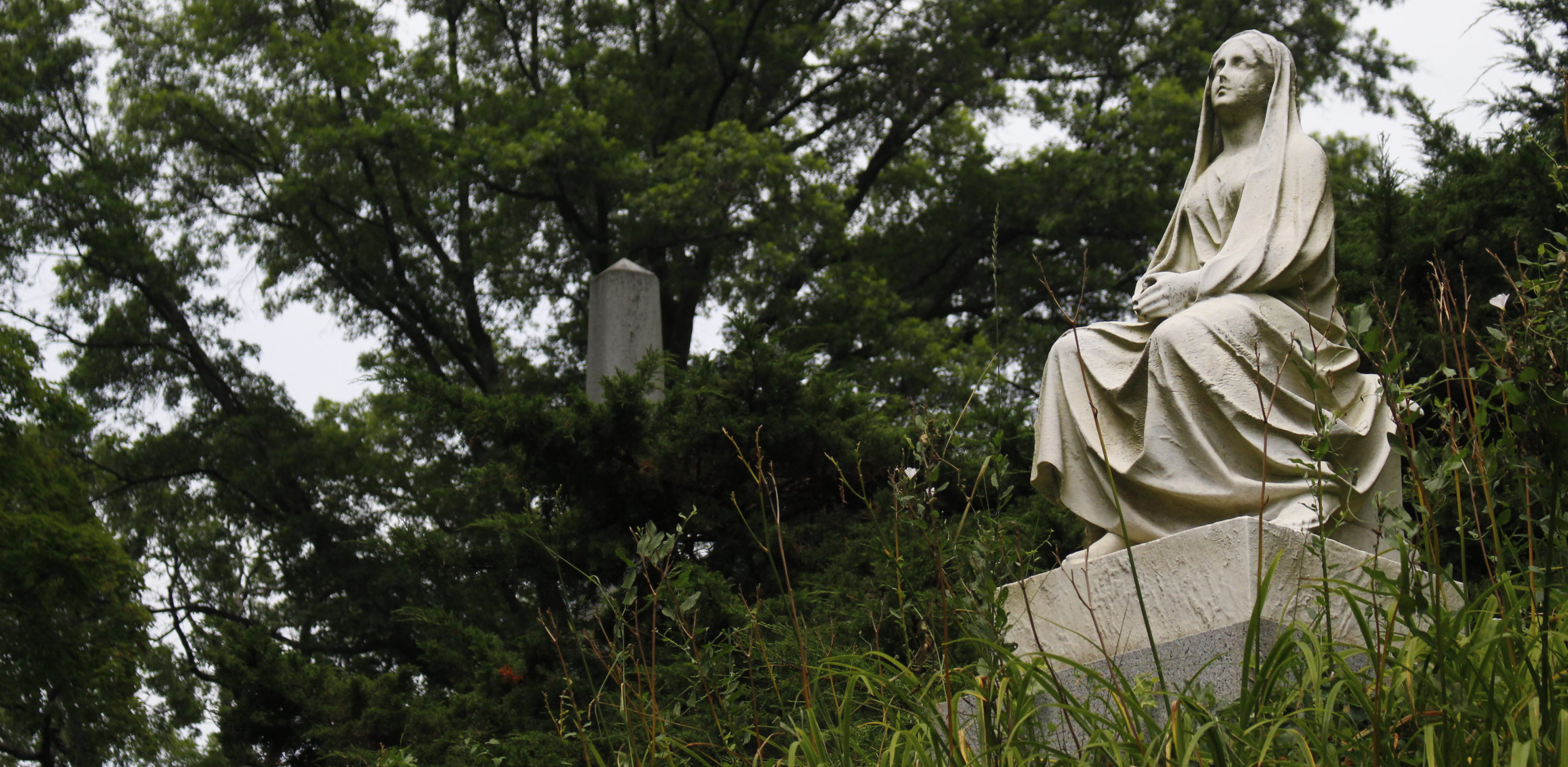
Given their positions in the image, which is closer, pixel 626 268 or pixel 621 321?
pixel 621 321

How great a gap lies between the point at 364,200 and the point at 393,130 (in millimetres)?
1467

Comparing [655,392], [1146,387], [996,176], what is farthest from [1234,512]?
[996,176]

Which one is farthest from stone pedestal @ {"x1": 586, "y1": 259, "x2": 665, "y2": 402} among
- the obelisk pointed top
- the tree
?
the tree

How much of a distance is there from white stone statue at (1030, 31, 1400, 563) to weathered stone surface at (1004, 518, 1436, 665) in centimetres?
12

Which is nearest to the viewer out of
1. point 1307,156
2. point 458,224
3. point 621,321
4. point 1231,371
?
point 1231,371

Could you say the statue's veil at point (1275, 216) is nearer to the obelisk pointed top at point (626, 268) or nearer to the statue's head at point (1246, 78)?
the statue's head at point (1246, 78)

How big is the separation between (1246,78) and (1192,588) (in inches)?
72.2

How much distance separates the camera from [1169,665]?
11.7ft

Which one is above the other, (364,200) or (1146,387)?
(364,200)

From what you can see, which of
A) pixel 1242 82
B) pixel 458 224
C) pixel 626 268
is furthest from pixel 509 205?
pixel 1242 82

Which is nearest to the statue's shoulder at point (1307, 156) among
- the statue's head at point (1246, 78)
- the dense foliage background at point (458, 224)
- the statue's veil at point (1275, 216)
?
the statue's veil at point (1275, 216)

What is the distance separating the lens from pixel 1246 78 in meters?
4.66

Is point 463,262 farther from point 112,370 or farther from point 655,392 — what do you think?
point 655,392

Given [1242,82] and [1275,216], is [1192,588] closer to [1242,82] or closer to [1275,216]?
[1275,216]
